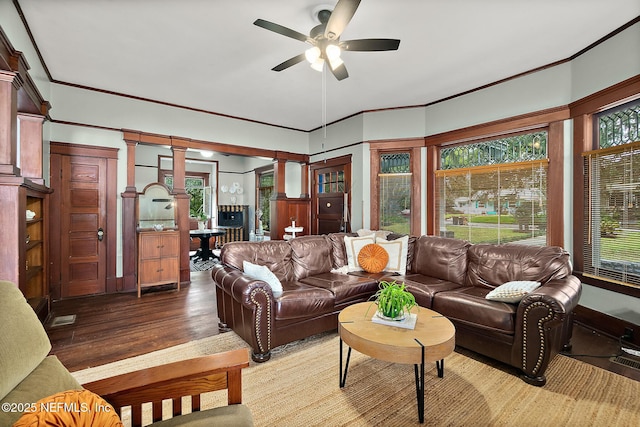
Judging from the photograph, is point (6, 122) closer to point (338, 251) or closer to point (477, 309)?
point (338, 251)

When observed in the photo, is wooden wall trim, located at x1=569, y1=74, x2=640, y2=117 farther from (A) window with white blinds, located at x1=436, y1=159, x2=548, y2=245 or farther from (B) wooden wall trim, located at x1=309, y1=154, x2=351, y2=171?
(B) wooden wall trim, located at x1=309, y1=154, x2=351, y2=171

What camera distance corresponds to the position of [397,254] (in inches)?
147

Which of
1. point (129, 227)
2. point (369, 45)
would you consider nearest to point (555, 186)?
point (369, 45)

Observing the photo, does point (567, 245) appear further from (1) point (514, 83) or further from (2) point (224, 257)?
(2) point (224, 257)

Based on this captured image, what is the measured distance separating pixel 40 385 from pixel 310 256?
9.38ft

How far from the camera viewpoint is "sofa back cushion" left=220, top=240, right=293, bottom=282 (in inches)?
128

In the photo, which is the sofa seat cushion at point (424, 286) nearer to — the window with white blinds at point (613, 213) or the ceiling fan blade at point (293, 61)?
the window with white blinds at point (613, 213)

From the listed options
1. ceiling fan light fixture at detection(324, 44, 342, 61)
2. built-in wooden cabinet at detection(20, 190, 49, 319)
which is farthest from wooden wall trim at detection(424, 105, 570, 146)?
built-in wooden cabinet at detection(20, 190, 49, 319)

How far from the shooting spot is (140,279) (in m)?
4.38

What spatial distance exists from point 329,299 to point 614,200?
118 inches

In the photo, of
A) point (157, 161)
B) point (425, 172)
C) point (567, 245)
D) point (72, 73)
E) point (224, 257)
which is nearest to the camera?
point (224, 257)

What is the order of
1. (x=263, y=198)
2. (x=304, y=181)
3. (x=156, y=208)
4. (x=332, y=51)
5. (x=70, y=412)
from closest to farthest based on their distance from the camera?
(x=70, y=412) → (x=332, y=51) → (x=156, y=208) → (x=304, y=181) → (x=263, y=198)

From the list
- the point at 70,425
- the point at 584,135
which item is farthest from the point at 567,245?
the point at 70,425

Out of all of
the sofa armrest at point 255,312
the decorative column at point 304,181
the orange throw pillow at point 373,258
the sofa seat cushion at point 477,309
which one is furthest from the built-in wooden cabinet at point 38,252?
the decorative column at point 304,181
